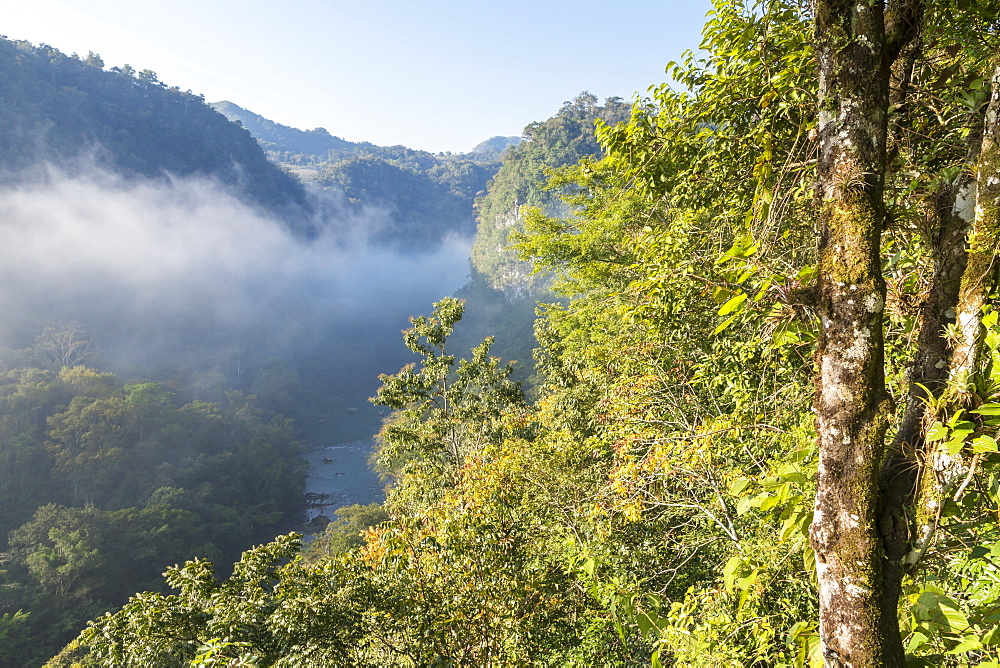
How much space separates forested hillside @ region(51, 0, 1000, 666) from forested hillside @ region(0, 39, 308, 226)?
123558 mm

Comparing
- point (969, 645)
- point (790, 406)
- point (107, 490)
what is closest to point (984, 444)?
point (969, 645)

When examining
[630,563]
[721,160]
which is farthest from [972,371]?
[630,563]

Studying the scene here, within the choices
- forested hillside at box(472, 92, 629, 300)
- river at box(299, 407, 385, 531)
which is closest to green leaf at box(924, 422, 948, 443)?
river at box(299, 407, 385, 531)

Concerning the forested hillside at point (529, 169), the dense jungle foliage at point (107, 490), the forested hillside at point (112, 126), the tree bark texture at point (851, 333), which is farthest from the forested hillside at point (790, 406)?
the forested hillside at point (112, 126)

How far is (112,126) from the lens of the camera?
108 metres

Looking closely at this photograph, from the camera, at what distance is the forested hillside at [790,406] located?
1340mm

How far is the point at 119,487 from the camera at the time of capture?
3712 centimetres

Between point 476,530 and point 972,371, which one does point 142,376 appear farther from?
point 972,371

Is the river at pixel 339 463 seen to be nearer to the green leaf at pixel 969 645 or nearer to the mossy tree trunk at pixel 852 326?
the mossy tree trunk at pixel 852 326

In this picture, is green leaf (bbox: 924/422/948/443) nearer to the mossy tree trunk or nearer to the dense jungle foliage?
the mossy tree trunk

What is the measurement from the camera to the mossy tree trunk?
4.38 ft

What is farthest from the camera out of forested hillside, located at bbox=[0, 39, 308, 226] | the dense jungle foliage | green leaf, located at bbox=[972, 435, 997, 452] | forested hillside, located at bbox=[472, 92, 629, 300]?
forested hillside, located at bbox=[0, 39, 308, 226]

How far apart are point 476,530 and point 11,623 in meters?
27.7

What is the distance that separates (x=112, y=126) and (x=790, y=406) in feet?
474
